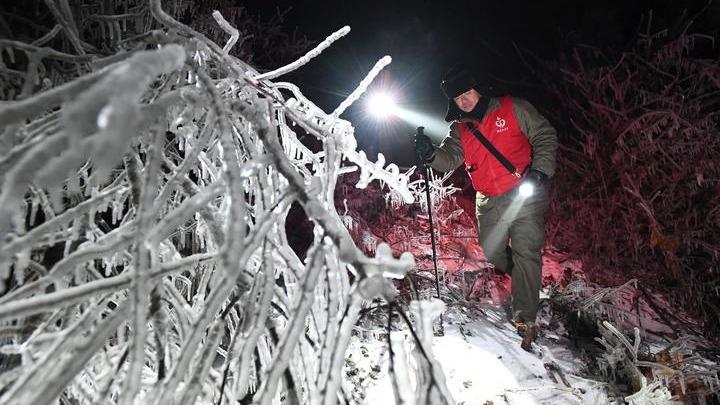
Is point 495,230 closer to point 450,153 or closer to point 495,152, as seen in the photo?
point 495,152

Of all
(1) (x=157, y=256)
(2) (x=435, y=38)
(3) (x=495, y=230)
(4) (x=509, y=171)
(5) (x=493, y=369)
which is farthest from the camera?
(2) (x=435, y=38)

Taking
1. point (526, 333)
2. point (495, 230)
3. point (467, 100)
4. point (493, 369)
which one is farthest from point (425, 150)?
point (493, 369)

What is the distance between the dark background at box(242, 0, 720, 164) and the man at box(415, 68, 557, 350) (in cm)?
380

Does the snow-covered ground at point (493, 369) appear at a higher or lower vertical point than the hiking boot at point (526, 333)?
lower

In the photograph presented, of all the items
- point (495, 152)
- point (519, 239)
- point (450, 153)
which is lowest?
point (519, 239)

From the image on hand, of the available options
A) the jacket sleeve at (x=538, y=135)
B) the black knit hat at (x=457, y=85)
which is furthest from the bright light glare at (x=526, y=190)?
the black knit hat at (x=457, y=85)

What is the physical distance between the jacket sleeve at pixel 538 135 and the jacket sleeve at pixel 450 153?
0.67m

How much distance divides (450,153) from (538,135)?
0.85 metres

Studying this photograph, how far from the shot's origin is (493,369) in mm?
2572

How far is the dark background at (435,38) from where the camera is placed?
7418 mm

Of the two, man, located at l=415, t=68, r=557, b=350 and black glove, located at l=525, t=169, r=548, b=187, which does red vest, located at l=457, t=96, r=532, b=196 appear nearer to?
man, located at l=415, t=68, r=557, b=350

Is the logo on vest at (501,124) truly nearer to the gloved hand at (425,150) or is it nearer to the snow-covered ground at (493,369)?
the gloved hand at (425,150)

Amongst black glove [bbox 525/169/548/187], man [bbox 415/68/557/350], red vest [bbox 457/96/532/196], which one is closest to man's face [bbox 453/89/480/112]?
man [bbox 415/68/557/350]

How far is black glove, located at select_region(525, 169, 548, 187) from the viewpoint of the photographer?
10.7 ft
